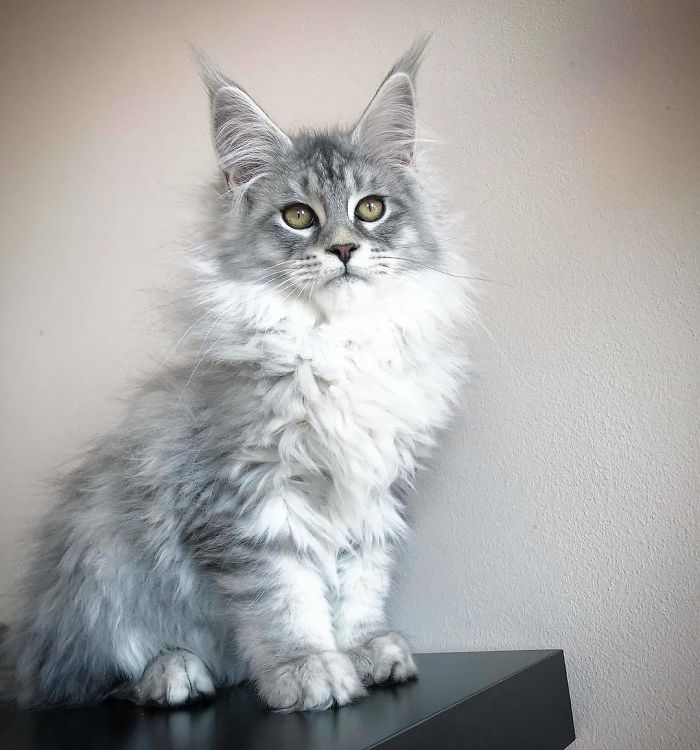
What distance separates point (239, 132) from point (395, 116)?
0.31 meters

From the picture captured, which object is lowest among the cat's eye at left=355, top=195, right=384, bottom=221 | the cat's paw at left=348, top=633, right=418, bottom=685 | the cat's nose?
the cat's paw at left=348, top=633, right=418, bottom=685

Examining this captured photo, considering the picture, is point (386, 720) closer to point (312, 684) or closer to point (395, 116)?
point (312, 684)

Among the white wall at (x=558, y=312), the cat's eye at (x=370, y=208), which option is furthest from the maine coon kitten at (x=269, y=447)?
the white wall at (x=558, y=312)

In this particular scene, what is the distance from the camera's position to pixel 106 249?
2188 millimetres

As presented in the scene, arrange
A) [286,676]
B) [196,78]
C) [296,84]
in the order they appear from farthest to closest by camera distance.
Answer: [196,78], [296,84], [286,676]

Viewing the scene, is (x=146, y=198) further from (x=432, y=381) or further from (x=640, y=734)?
(x=640, y=734)

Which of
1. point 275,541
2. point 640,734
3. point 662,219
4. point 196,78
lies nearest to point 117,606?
point 275,541

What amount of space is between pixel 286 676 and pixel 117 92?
1855 millimetres

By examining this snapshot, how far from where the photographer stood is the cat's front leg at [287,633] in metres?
1.05

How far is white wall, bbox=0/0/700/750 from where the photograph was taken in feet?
4.13

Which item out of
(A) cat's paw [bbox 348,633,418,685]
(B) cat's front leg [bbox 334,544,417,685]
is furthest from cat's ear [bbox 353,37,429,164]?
(A) cat's paw [bbox 348,633,418,685]

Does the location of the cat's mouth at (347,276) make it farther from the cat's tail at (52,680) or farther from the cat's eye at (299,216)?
the cat's tail at (52,680)

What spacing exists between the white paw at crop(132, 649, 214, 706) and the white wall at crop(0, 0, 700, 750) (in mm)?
469

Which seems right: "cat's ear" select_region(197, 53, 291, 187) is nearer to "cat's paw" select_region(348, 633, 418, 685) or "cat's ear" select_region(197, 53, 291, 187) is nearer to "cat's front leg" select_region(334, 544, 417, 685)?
"cat's front leg" select_region(334, 544, 417, 685)
